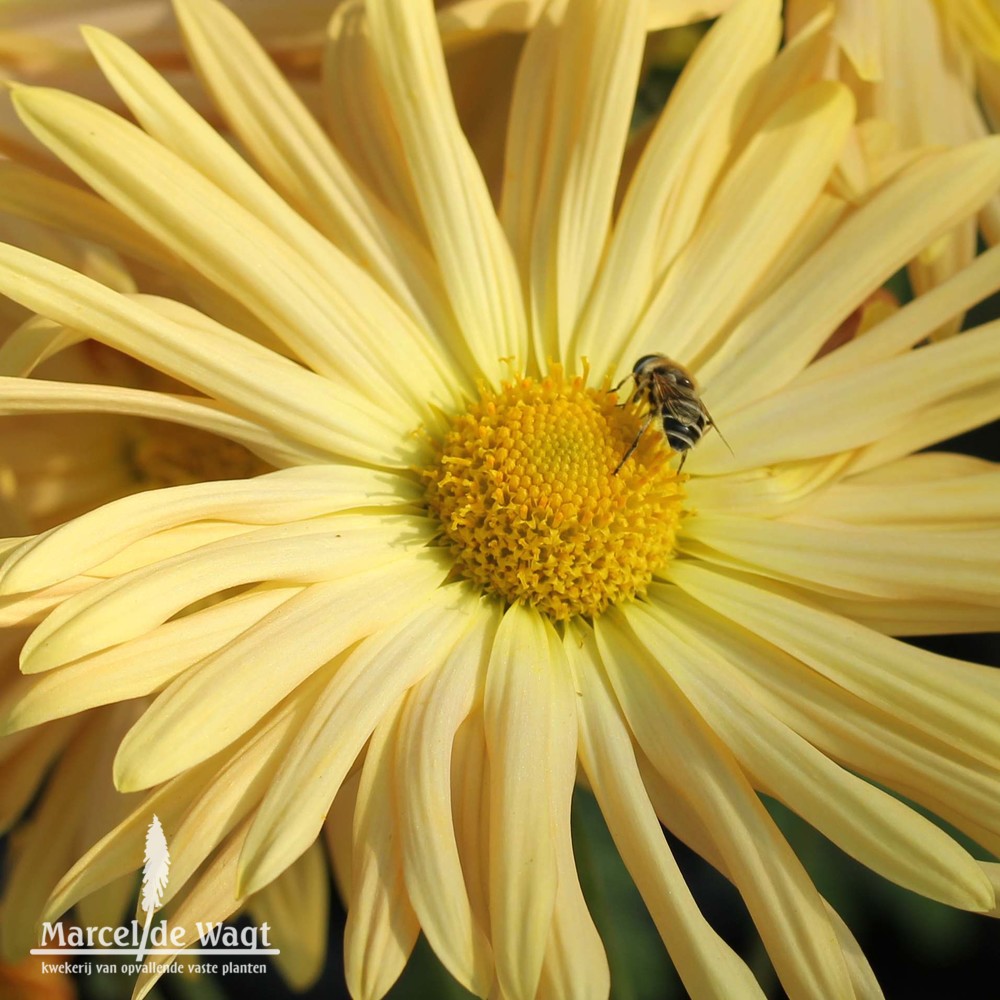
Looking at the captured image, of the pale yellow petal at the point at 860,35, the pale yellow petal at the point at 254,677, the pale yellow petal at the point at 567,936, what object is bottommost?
the pale yellow petal at the point at 567,936

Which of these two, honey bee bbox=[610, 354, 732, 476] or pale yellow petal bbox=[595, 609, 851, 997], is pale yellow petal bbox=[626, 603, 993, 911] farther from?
honey bee bbox=[610, 354, 732, 476]

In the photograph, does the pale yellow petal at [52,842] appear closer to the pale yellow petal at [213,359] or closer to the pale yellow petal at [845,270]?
the pale yellow petal at [213,359]

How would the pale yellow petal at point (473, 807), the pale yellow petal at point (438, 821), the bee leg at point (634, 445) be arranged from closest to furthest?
the pale yellow petal at point (438, 821), the pale yellow petal at point (473, 807), the bee leg at point (634, 445)

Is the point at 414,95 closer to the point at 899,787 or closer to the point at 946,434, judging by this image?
the point at 946,434

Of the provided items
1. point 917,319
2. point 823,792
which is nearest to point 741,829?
point 823,792

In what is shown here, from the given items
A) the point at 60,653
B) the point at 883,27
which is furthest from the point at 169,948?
the point at 883,27

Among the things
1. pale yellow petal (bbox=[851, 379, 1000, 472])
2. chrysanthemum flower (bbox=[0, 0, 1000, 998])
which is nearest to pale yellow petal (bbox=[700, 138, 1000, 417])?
chrysanthemum flower (bbox=[0, 0, 1000, 998])

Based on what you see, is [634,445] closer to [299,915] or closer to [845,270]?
[845,270]

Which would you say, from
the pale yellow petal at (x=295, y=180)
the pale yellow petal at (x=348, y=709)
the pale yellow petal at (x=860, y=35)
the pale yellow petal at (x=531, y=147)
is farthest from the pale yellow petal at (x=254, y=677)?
the pale yellow petal at (x=860, y=35)
